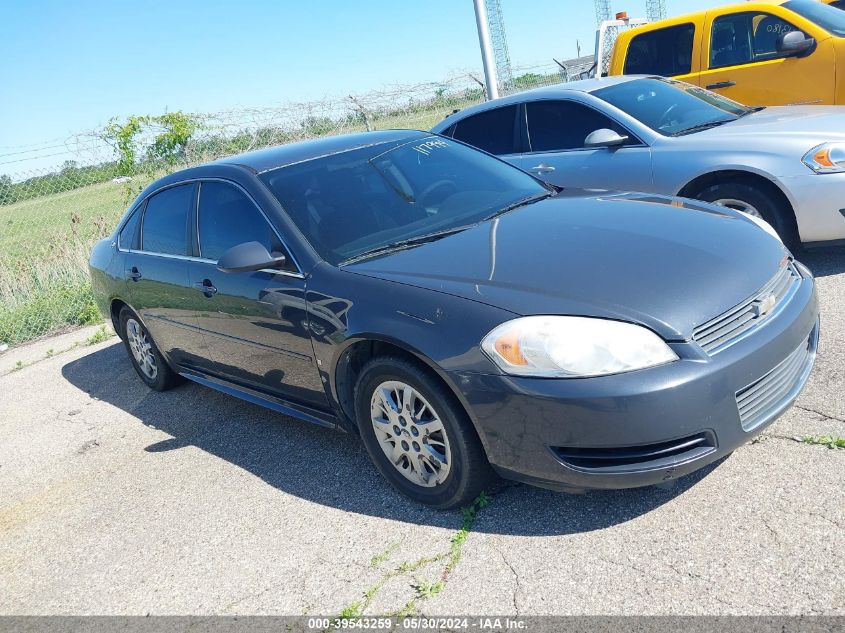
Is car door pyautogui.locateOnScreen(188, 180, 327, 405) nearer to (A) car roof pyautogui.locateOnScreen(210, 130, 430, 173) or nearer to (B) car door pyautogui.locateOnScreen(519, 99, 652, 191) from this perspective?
(A) car roof pyautogui.locateOnScreen(210, 130, 430, 173)

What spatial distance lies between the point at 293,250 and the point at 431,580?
5.49ft

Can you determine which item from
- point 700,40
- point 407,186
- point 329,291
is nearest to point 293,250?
point 329,291

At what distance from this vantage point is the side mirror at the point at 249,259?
359cm

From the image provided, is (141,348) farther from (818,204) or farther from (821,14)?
(821,14)

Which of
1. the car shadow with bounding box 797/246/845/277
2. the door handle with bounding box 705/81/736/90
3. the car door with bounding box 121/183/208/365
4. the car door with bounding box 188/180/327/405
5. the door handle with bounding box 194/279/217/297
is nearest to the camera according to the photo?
the car door with bounding box 188/180/327/405

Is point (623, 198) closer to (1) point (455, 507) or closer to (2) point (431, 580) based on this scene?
(1) point (455, 507)

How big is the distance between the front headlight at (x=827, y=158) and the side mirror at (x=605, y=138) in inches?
53.5

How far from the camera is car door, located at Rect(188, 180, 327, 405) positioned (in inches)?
144

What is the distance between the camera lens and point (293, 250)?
365 centimetres

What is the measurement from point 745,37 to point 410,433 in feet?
21.0

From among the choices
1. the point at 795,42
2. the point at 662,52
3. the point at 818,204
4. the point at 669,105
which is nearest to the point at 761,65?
the point at 795,42

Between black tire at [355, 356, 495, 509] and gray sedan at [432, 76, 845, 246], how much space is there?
278 cm

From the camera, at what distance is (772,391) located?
2879 millimetres

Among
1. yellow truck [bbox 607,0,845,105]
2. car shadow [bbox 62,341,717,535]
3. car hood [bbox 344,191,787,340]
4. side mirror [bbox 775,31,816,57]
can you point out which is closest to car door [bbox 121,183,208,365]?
car shadow [bbox 62,341,717,535]
